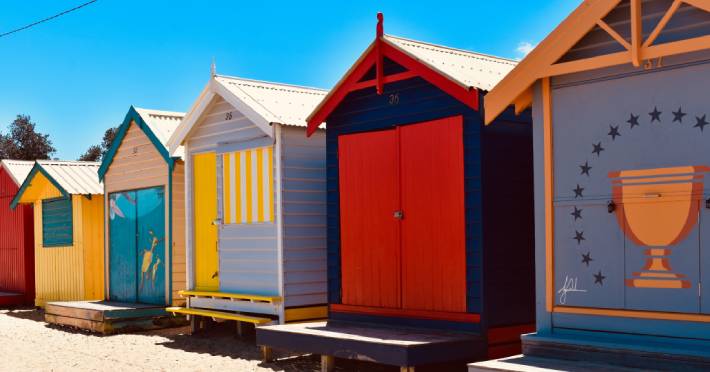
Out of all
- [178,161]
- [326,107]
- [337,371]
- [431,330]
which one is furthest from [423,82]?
[178,161]

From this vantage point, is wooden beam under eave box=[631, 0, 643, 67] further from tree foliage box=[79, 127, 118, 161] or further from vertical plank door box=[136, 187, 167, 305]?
tree foliage box=[79, 127, 118, 161]

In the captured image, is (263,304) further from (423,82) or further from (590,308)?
(590,308)

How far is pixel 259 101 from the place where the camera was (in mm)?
11625

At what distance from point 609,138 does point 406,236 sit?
3023mm

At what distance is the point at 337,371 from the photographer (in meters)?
9.12

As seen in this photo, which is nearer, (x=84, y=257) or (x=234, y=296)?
(x=234, y=296)

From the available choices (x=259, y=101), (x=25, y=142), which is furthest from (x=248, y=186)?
(x=25, y=142)

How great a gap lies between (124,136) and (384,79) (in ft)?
23.7

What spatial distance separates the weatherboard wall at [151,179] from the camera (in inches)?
536

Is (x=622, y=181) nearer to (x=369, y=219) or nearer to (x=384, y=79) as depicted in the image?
(x=384, y=79)

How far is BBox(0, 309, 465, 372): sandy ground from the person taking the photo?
9.77 metres

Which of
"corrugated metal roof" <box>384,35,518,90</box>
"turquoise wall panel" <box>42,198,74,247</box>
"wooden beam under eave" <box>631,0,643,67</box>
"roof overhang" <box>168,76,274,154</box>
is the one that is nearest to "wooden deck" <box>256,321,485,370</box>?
"corrugated metal roof" <box>384,35,518,90</box>

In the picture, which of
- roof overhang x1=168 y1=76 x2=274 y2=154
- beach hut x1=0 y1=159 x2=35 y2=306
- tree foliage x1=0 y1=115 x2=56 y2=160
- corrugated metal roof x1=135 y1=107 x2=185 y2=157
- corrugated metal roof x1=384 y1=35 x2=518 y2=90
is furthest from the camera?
tree foliage x1=0 y1=115 x2=56 y2=160

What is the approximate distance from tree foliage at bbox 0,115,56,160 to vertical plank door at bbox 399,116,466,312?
42352 mm
